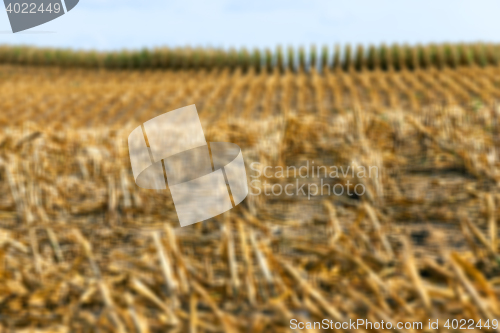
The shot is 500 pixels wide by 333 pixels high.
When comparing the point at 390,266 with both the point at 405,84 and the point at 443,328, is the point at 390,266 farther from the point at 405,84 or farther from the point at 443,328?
the point at 405,84

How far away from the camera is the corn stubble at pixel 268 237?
51.4 inches

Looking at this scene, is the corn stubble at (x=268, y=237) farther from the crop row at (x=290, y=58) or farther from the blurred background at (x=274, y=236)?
the crop row at (x=290, y=58)

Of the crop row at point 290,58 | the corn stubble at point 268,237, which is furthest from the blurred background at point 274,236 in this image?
the crop row at point 290,58

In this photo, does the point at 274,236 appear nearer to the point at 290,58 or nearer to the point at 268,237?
the point at 268,237

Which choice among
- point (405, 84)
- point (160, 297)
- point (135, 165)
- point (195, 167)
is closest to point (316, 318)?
point (160, 297)

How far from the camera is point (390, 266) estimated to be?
1.49 metres

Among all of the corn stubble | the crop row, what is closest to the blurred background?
the corn stubble

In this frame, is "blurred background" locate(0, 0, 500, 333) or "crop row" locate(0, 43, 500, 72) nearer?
"blurred background" locate(0, 0, 500, 333)

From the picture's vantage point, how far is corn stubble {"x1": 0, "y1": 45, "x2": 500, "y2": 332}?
1.31m

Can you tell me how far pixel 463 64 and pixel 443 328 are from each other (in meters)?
15.5

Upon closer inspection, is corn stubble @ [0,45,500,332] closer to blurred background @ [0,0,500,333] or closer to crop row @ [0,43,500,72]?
blurred background @ [0,0,500,333]

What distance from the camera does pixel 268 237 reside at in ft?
5.72

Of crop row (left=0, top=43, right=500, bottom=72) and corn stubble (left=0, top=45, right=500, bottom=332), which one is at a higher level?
corn stubble (left=0, top=45, right=500, bottom=332)

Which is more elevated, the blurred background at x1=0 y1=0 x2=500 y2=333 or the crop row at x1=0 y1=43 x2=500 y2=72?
the blurred background at x1=0 y1=0 x2=500 y2=333
